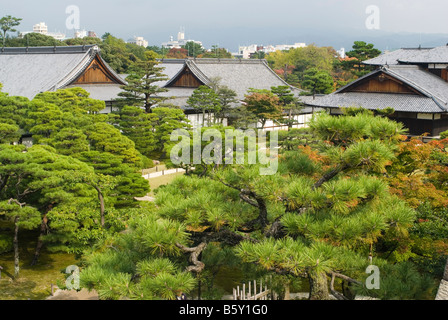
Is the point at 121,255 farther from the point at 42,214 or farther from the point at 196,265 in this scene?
the point at 42,214

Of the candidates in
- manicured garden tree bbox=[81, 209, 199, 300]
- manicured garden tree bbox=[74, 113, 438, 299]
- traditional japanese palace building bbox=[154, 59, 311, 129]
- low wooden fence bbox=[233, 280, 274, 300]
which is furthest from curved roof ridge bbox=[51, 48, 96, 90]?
manicured garden tree bbox=[74, 113, 438, 299]

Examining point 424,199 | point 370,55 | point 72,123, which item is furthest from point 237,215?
point 370,55

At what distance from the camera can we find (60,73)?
28281 millimetres

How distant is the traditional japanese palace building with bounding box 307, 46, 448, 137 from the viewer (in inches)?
1049

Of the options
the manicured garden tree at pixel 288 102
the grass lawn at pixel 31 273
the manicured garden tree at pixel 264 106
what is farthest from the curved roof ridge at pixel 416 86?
the grass lawn at pixel 31 273

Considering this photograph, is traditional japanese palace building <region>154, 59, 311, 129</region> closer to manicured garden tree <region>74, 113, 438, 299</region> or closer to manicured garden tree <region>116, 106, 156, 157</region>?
manicured garden tree <region>116, 106, 156, 157</region>

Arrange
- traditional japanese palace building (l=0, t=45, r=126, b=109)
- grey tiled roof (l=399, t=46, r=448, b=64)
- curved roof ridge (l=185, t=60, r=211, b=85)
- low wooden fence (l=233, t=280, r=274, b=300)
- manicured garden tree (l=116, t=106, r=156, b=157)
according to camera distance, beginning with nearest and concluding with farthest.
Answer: low wooden fence (l=233, t=280, r=274, b=300) < manicured garden tree (l=116, t=106, r=156, b=157) < traditional japanese palace building (l=0, t=45, r=126, b=109) < grey tiled roof (l=399, t=46, r=448, b=64) < curved roof ridge (l=185, t=60, r=211, b=85)

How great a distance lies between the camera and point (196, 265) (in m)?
6.36

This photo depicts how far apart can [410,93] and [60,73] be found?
20.0 meters

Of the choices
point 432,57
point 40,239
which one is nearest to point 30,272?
point 40,239

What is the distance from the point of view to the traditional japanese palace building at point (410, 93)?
2664cm

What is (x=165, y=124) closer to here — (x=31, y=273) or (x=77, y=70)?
(x=77, y=70)

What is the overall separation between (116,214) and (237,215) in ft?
23.8

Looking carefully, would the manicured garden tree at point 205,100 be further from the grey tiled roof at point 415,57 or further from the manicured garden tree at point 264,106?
the grey tiled roof at point 415,57
